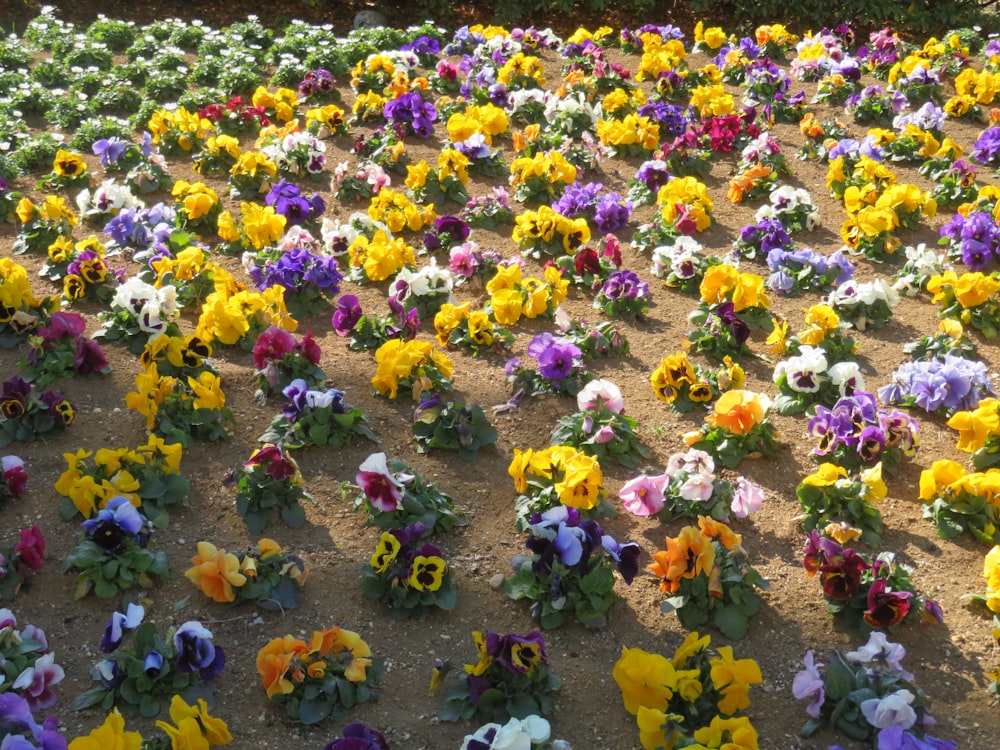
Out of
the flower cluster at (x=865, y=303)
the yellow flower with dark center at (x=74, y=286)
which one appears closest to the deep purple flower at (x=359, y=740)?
the yellow flower with dark center at (x=74, y=286)

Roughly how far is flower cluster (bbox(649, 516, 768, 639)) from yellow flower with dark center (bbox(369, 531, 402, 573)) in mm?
871

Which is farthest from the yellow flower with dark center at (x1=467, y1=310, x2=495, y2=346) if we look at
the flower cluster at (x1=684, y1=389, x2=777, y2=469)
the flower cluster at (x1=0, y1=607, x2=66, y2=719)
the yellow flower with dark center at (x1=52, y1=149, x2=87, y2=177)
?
the yellow flower with dark center at (x1=52, y1=149, x2=87, y2=177)

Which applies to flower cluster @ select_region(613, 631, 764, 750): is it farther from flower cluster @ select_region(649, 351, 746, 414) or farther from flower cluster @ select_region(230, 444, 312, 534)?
flower cluster @ select_region(649, 351, 746, 414)

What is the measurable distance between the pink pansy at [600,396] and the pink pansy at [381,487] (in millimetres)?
952

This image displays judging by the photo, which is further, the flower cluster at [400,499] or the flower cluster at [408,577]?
the flower cluster at [400,499]

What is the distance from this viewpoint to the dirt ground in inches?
138

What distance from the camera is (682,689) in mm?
3352

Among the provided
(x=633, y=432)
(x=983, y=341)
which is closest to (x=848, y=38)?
(x=983, y=341)

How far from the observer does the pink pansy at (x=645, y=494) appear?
422 cm

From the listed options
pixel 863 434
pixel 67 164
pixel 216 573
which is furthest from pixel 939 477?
pixel 67 164

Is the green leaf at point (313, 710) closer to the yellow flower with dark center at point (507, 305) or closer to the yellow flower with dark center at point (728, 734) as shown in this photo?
the yellow flower with dark center at point (728, 734)

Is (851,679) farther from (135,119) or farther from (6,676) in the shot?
(135,119)

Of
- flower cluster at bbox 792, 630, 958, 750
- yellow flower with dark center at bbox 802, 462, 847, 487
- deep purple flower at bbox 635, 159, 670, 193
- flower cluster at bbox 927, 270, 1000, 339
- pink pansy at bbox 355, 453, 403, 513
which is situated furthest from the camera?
deep purple flower at bbox 635, 159, 670, 193

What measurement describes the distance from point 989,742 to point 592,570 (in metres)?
1.31
